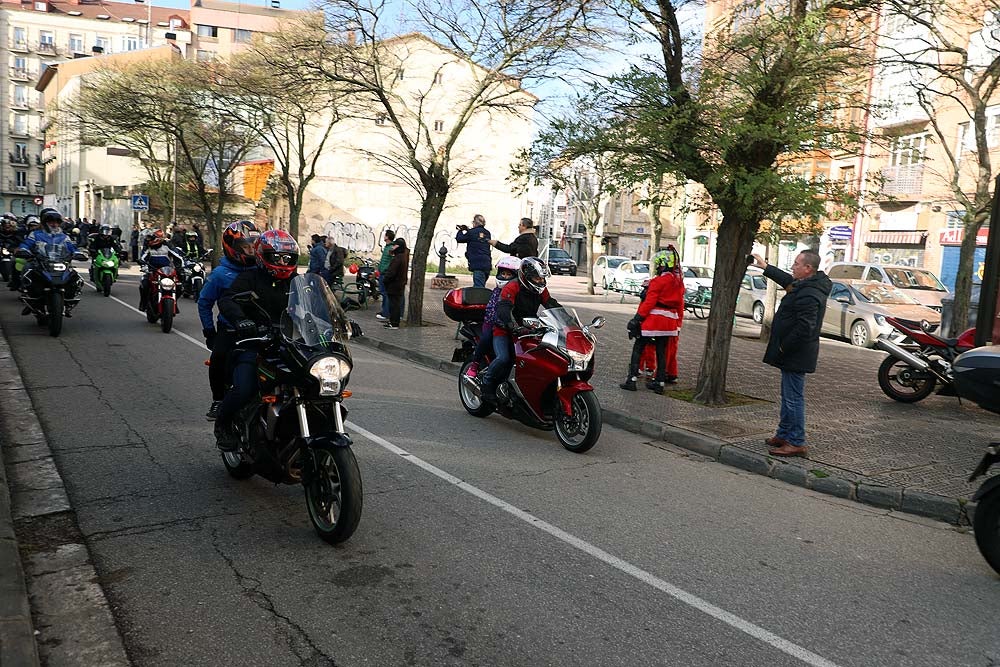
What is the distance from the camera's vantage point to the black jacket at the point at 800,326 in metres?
7.08

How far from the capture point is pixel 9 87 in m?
83.4

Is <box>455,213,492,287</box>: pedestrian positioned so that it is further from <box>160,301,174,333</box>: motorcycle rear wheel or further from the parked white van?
the parked white van

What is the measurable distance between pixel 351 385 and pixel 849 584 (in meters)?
6.39

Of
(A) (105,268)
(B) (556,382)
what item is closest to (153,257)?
(A) (105,268)

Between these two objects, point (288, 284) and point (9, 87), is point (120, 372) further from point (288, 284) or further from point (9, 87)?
point (9, 87)

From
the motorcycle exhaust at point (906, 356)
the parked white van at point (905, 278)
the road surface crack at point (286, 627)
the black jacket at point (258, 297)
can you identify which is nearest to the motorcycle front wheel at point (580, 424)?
the black jacket at point (258, 297)

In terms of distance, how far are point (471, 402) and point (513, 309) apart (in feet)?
4.21

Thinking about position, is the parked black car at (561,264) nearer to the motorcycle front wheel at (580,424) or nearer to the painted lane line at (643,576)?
the motorcycle front wheel at (580,424)

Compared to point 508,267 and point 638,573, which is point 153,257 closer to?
point 508,267

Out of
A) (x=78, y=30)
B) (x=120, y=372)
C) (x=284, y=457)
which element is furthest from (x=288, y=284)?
(x=78, y=30)

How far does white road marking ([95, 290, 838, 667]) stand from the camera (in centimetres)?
371

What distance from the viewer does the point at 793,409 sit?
287 inches

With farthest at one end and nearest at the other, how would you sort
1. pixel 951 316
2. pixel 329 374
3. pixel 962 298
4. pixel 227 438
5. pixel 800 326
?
pixel 951 316 → pixel 962 298 → pixel 800 326 → pixel 227 438 → pixel 329 374

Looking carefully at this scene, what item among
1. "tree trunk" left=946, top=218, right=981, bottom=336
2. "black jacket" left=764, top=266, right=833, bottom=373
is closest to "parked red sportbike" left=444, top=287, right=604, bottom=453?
"black jacket" left=764, top=266, right=833, bottom=373
